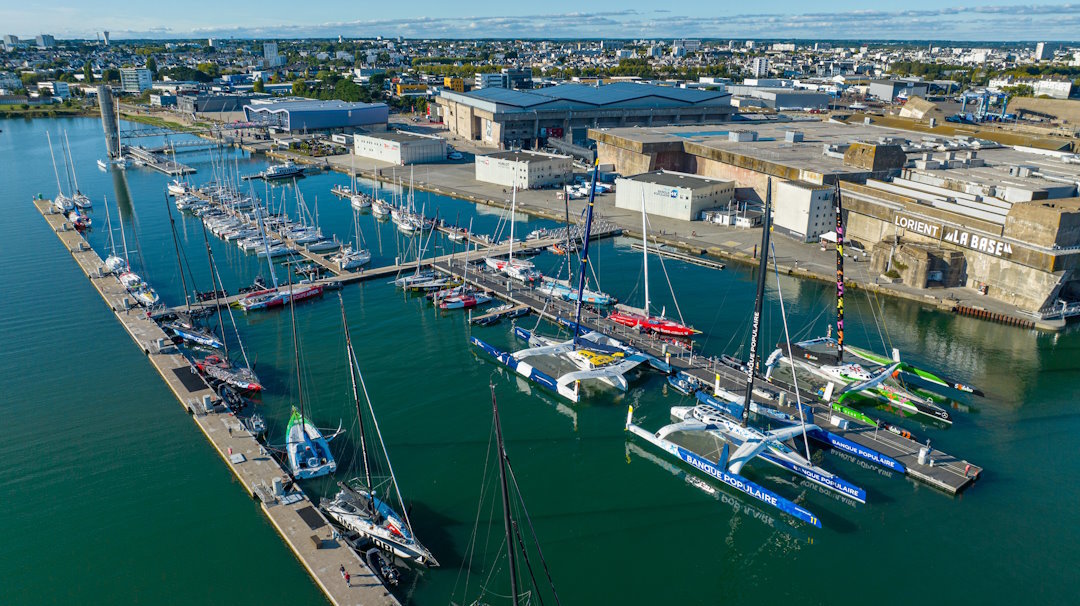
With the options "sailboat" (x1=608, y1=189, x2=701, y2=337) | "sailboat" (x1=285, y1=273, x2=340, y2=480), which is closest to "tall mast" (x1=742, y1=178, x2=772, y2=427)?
"sailboat" (x1=608, y1=189, x2=701, y2=337)

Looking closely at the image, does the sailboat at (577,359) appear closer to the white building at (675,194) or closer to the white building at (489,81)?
the white building at (675,194)

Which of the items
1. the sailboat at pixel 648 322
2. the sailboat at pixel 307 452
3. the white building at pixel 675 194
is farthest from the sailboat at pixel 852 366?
the white building at pixel 675 194

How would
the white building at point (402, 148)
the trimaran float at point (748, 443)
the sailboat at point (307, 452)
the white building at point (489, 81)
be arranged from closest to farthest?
the trimaran float at point (748, 443) → the sailboat at point (307, 452) → the white building at point (402, 148) → the white building at point (489, 81)

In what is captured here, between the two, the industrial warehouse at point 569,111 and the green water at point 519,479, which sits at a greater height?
the industrial warehouse at point 569,111

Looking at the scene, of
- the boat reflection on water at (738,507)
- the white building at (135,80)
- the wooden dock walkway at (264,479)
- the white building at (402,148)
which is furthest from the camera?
the white building at (135,80)

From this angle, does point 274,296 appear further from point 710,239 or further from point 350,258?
point 710,239

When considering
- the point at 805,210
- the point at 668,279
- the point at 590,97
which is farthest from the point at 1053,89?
the point at 668,279

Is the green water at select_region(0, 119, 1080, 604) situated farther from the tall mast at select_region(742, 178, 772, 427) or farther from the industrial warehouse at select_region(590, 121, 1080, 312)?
the industrial warehouse at select_region(590, 121, 1080, 312)
